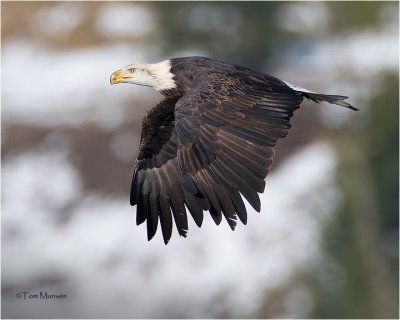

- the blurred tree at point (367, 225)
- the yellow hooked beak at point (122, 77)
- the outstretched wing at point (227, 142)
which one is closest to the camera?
the outstretched wing at point (227, 142)

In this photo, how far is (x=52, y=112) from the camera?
3064cm

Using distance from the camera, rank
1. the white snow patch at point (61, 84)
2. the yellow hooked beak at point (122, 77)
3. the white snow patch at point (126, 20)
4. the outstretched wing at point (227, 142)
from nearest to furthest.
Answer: the outstretched wing at point (227, 142) < the yellow hooked beak at point (122, 77) < the white snow patch at point (61, 84) < the white snow patch at point (126, 20)

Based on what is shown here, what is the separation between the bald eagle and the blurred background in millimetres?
9808

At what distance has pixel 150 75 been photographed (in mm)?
12719

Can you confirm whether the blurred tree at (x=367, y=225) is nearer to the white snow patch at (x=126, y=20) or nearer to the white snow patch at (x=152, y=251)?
the white snow patch at (x=152, y=251)

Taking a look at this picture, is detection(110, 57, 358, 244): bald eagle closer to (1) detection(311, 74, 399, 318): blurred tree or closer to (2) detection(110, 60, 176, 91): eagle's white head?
(2) detection(110, 60, 176, 91): eagle's white head

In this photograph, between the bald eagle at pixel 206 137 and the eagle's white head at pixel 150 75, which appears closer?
the bald eagle at pixel 206 137

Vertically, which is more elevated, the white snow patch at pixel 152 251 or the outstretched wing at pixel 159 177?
the white snow patch at pixel 152 251

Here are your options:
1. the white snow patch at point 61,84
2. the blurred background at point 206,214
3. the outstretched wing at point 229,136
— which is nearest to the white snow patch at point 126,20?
the blurred background at point 206,214

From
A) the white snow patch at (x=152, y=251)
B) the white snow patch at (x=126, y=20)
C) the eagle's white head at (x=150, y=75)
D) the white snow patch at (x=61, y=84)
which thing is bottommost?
the eagle's white head at (x=150, y=75)

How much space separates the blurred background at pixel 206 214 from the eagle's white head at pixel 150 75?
391 inches

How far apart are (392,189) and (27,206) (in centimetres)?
775

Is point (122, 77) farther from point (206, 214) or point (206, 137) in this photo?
point (206, 214)

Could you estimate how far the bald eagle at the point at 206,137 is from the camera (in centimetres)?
1108
